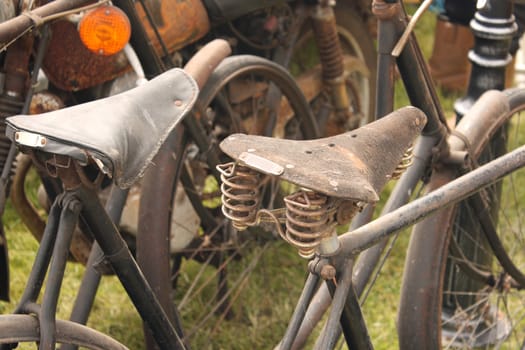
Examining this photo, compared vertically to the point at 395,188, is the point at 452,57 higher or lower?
lower

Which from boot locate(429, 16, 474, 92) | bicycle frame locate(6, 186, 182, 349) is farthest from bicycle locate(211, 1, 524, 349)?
boot locate(429, 16, 474, 92)

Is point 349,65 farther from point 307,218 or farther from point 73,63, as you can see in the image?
point 307,218

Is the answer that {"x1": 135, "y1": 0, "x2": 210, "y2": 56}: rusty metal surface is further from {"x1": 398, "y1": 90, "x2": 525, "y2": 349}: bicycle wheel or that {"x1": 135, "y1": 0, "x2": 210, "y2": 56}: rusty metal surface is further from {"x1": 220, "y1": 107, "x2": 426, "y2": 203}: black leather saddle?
{"x1": 220, "y1": 107, "x2": 426, "y2": 203}: black leather saddle

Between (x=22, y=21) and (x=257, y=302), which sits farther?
(x=257, y=302)

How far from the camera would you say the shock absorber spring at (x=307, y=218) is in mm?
1805

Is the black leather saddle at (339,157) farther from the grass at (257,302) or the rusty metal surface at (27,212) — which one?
the grass at (257,302)

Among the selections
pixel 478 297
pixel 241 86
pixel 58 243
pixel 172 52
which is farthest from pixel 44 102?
pixel 478 297

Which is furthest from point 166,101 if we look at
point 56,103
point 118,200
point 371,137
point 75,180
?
point 56,103

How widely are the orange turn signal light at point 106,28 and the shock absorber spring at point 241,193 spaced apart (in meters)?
0.95

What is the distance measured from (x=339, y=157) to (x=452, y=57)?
13.7ft

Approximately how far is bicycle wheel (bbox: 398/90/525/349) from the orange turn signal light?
40.3 inches

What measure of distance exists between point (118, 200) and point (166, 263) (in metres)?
0.24

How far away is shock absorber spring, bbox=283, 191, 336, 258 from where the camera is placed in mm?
1805

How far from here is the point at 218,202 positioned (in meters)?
3.78
